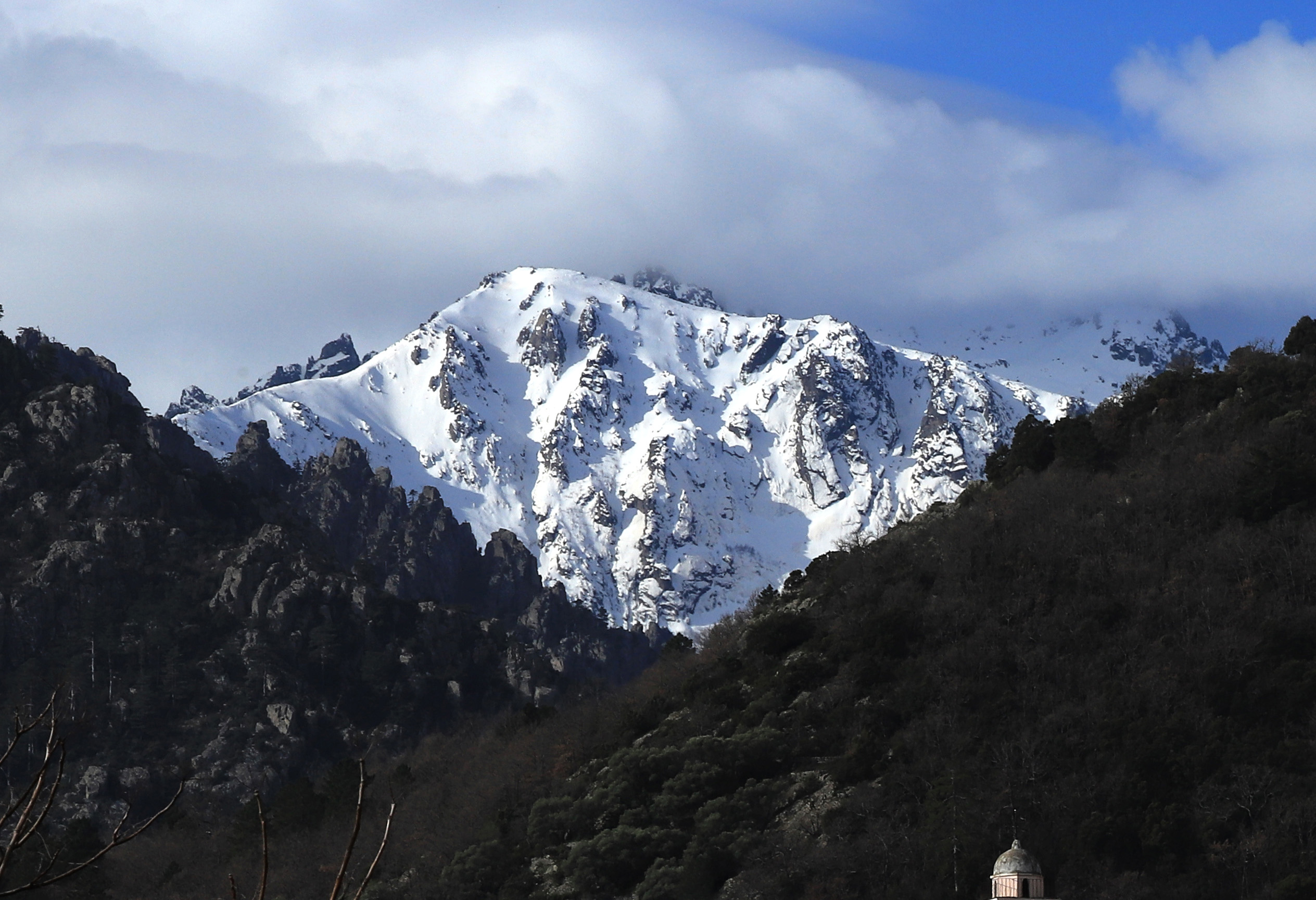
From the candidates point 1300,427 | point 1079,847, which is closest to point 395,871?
point 1079,847

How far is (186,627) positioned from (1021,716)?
87.8 m

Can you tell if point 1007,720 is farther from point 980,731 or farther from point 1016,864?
point 1016,864

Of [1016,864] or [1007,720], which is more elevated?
[1007,720]

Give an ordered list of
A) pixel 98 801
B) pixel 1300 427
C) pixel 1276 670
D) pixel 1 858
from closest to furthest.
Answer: pixel 1 858
pixel 1276 670
pixel 1300 427
pixel 98 801

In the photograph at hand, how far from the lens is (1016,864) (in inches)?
2393

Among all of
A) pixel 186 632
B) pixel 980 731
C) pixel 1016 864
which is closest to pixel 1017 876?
pixel 1016 864

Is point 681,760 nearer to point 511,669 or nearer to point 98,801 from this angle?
point 98,801

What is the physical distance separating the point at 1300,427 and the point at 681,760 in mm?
41797

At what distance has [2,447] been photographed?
15325 cm

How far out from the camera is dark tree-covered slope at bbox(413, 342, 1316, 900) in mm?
69125

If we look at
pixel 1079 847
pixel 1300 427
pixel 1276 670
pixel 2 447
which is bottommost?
pixel 1079 847

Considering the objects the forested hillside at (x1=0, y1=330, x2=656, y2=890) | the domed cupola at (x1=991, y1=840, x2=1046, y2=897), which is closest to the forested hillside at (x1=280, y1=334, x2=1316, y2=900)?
the domed cupola at (x1=991, y1=840, x2=1046, y2=897)

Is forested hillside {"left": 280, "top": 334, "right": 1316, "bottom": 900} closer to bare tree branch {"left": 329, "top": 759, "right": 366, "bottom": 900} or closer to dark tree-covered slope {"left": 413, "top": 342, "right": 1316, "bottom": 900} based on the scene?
dark tree-covered slope {"left": 413, "top": 342, "right": 1316, "bottom": 900}

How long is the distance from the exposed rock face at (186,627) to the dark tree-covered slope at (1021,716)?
44.1m
